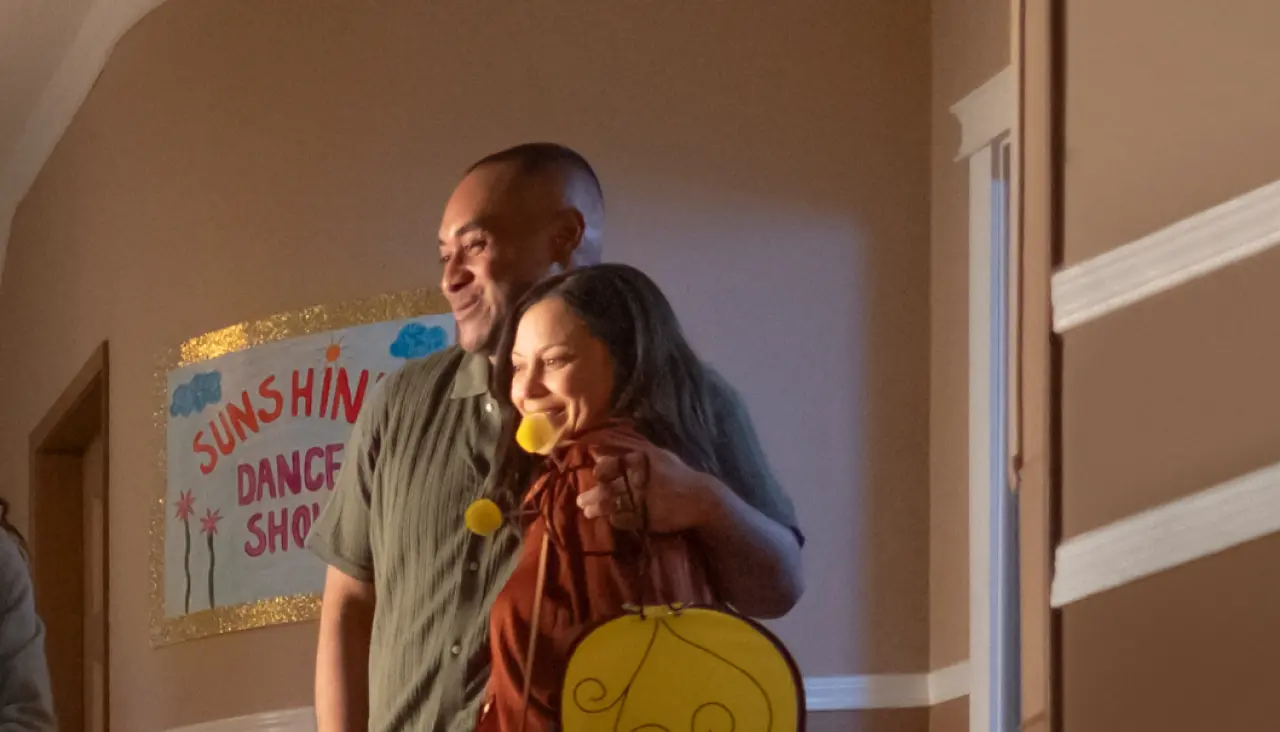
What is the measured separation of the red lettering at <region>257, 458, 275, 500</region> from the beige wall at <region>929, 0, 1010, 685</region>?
2.93 ft

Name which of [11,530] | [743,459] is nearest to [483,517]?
[743,459]

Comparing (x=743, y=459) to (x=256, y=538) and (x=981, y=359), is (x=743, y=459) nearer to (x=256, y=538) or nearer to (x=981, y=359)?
(x=981, y=359)

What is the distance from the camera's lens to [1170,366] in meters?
1.31

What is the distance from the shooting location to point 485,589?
1765 mm

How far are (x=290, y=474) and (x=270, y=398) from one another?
110 mm

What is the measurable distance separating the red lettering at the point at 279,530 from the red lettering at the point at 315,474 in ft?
0.19

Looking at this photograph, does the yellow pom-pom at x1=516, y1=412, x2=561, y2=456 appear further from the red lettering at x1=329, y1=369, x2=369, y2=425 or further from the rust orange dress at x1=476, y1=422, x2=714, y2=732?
the red lettering at x1=329, y1=369, x2=369, y2=425

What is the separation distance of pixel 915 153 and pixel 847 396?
281 millimetres

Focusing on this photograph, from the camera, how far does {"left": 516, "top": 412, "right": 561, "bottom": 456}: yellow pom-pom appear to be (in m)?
1.76

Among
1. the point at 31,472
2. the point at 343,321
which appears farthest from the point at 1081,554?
the point at 31,472

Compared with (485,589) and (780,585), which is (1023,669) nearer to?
(780,585)

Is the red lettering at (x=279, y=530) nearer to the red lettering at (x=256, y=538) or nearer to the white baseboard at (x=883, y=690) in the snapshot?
the red lettering at (x=256, y=538)

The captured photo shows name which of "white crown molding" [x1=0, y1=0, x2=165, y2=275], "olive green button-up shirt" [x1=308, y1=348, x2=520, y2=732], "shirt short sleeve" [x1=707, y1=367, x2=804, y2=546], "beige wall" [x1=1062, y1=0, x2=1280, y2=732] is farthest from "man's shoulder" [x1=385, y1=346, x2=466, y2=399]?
"white crown molding" [x1=0, y1=0, x2=165, y2=275]

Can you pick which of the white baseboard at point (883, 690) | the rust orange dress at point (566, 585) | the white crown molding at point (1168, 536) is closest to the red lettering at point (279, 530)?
the rust orange dress at point (566, 585)
